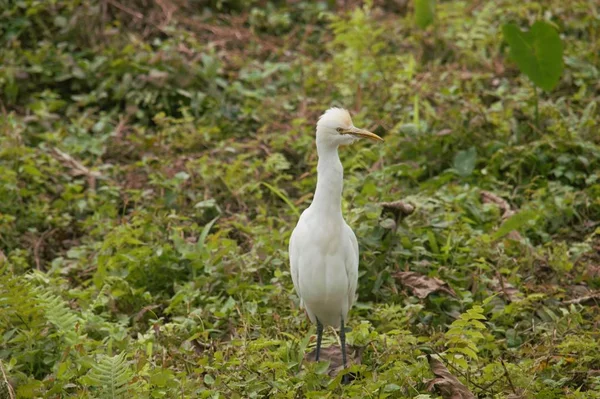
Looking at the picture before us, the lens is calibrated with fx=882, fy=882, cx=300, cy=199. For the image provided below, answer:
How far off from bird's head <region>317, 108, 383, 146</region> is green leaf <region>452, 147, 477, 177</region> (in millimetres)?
2348

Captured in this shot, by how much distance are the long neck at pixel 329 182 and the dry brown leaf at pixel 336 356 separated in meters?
0.78

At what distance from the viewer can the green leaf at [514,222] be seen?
5.50 meters

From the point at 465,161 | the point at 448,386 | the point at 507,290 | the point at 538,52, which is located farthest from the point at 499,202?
the point at 448,386

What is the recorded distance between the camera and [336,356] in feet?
15.1

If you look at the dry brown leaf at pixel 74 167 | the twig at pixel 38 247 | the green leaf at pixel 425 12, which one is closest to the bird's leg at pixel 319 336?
the twig at pixel 38 247

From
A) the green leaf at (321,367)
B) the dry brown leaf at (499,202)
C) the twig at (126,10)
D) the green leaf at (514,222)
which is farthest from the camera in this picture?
the twig at (126,10)

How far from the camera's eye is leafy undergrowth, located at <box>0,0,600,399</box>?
445cm

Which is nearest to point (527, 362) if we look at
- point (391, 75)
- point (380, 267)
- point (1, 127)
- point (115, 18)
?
point (380, 267)

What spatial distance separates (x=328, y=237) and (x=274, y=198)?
2.31m

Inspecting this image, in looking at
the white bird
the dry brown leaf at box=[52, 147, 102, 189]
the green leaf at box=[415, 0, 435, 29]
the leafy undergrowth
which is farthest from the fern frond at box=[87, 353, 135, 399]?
the green leaf at box=[415, 0, 435, 29]

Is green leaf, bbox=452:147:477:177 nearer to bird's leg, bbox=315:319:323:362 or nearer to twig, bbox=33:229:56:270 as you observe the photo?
bird's leg, bbox=315:319:323:362

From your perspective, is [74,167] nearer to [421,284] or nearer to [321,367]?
[421,284]

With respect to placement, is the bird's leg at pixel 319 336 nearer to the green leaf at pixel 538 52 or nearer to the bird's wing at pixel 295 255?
the bird's wing at pixel 295 255

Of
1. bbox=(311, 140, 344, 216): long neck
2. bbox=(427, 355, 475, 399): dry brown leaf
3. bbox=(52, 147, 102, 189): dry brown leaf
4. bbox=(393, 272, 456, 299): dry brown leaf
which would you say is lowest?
bbox=(52, 147, 102, 189): dry brown leaf
